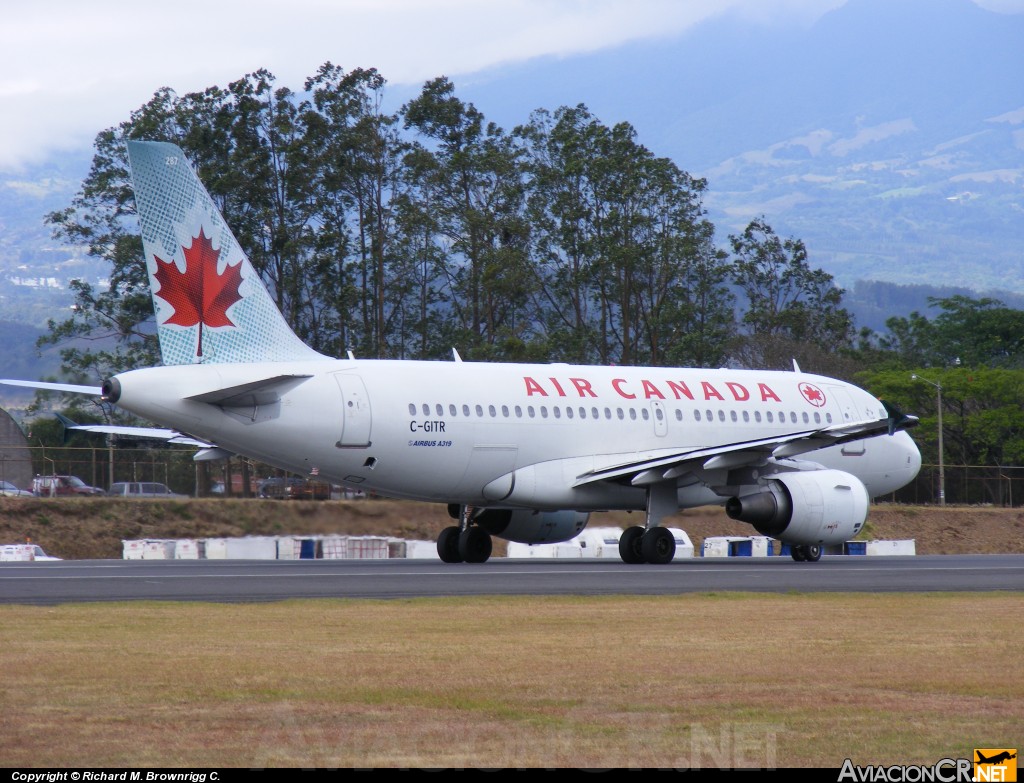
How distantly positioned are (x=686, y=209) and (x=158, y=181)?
58.0 meters

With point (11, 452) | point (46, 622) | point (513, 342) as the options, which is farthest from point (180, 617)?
point (11, 452)

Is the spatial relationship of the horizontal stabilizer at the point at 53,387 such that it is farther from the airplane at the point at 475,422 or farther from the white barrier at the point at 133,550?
the white barrier at the point at 133,550

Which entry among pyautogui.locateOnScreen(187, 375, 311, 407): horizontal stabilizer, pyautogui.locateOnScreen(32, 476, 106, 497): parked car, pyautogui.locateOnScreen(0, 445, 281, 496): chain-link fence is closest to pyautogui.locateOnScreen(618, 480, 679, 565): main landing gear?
pyautogui.locateOnScreen(187, 375, 311, 407): horizontal stabilizer

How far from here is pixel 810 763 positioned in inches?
290

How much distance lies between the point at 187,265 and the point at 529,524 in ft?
29.7

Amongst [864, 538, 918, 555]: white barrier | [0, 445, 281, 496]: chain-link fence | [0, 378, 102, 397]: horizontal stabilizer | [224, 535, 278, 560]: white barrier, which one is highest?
[0, 378, 102, 397]: horizontal stabilizer

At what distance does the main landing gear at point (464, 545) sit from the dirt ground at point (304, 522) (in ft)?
2.09

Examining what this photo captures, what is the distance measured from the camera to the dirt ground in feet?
88.4

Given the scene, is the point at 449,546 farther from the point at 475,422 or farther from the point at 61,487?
the point at 61,487

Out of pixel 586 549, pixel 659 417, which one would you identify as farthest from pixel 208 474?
pixel 659 417

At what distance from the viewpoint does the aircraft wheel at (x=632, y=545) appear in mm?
28203

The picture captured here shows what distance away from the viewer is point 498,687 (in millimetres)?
10000

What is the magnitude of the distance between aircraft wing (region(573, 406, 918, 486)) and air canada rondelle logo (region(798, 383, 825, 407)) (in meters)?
4.88

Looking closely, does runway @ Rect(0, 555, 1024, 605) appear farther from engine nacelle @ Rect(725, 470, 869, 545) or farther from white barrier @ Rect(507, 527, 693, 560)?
white barrier @ Rect(507, 527, 693, 560)
